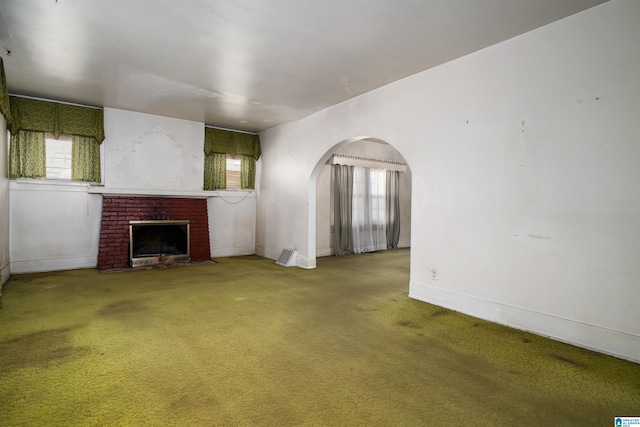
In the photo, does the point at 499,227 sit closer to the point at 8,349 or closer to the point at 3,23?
the point at 8,349

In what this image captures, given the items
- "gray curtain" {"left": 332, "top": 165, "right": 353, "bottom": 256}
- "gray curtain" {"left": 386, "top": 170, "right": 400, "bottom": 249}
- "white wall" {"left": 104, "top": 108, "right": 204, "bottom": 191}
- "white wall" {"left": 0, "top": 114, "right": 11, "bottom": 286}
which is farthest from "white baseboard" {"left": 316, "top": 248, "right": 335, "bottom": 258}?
"white wall" {"left": 0, "top": 114, "right": 11, "bottom": 286}

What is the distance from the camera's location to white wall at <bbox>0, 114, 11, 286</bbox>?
4.81 m

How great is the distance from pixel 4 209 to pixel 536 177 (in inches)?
283

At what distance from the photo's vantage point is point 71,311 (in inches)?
146

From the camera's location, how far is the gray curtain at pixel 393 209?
30.2 feet

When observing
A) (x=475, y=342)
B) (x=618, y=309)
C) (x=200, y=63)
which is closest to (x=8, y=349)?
(x=200, y=63)

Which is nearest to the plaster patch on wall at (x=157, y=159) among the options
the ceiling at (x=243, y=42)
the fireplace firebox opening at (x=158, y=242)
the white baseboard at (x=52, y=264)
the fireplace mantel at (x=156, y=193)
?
the fireplace mantel at (x=156, y=193)

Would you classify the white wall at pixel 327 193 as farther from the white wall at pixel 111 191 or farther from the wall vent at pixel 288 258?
the white wall at pixel 111 191

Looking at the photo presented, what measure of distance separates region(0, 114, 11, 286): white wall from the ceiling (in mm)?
806

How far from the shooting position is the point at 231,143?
24.7 feet

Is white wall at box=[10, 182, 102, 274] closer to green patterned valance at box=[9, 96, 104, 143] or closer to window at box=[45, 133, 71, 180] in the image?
window at box=[45, 133, 71, 180]

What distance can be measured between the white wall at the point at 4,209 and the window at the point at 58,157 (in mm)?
568

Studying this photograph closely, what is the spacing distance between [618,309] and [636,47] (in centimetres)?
216

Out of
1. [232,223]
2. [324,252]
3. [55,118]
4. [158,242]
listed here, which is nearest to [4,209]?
[55,118]
